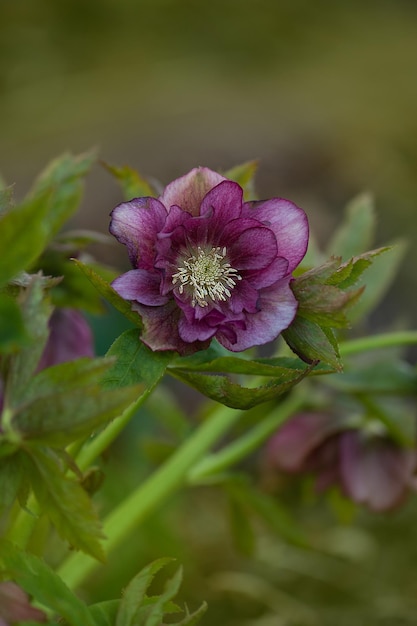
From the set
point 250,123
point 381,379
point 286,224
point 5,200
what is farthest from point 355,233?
point 250,123

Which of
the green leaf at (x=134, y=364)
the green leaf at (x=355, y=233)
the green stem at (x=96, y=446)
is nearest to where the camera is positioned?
the green leaf at (x=134, y=364)

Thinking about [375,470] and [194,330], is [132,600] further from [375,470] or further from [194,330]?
[375,470]

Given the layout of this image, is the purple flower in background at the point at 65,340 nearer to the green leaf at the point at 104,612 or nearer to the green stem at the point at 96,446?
the green stem at the point at 96,446

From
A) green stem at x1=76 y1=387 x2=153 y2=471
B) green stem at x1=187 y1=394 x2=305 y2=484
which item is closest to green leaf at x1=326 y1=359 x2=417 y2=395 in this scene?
green stem at x1=187 y1=394 x2=305 y2=484

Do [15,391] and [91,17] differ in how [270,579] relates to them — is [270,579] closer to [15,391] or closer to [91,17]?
[15,391]

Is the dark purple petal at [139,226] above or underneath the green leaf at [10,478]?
above

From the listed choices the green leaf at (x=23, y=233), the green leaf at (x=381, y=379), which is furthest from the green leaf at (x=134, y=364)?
the green leaf at (x=381, y=379)

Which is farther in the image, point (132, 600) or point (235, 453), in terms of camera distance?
point (235, 453)
